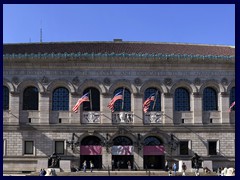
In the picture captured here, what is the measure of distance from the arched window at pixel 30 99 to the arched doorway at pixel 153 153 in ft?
37.0

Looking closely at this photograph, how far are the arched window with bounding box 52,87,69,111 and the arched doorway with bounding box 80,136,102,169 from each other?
3.74 metres

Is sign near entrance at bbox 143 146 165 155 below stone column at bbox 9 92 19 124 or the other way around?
below

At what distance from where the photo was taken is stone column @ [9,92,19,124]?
1706 inches

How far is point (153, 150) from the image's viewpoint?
4366 centimetres

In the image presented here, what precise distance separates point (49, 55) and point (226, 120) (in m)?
18.3

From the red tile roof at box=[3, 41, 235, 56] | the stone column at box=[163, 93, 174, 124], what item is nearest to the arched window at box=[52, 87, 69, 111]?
the red tile roof at box=[3, 41, 235, 56]

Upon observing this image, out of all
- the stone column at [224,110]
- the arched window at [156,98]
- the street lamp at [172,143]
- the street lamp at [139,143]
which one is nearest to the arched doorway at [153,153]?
the street lamp at [139,143]

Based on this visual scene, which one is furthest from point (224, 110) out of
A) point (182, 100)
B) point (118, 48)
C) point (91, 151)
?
point (91, 151)

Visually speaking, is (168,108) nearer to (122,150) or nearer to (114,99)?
(114,99)

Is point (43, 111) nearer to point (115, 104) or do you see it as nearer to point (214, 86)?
point (115, 104)

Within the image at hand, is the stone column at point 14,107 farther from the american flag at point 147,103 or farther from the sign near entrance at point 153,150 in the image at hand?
the sign near entrance at point 153,150

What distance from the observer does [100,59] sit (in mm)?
43719

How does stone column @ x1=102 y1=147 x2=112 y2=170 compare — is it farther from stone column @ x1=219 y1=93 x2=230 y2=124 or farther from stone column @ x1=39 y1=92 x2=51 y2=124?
stone column @ x1=219 y1=93 x2=230 y2=124

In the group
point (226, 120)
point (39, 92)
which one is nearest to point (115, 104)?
point (39, 92)
